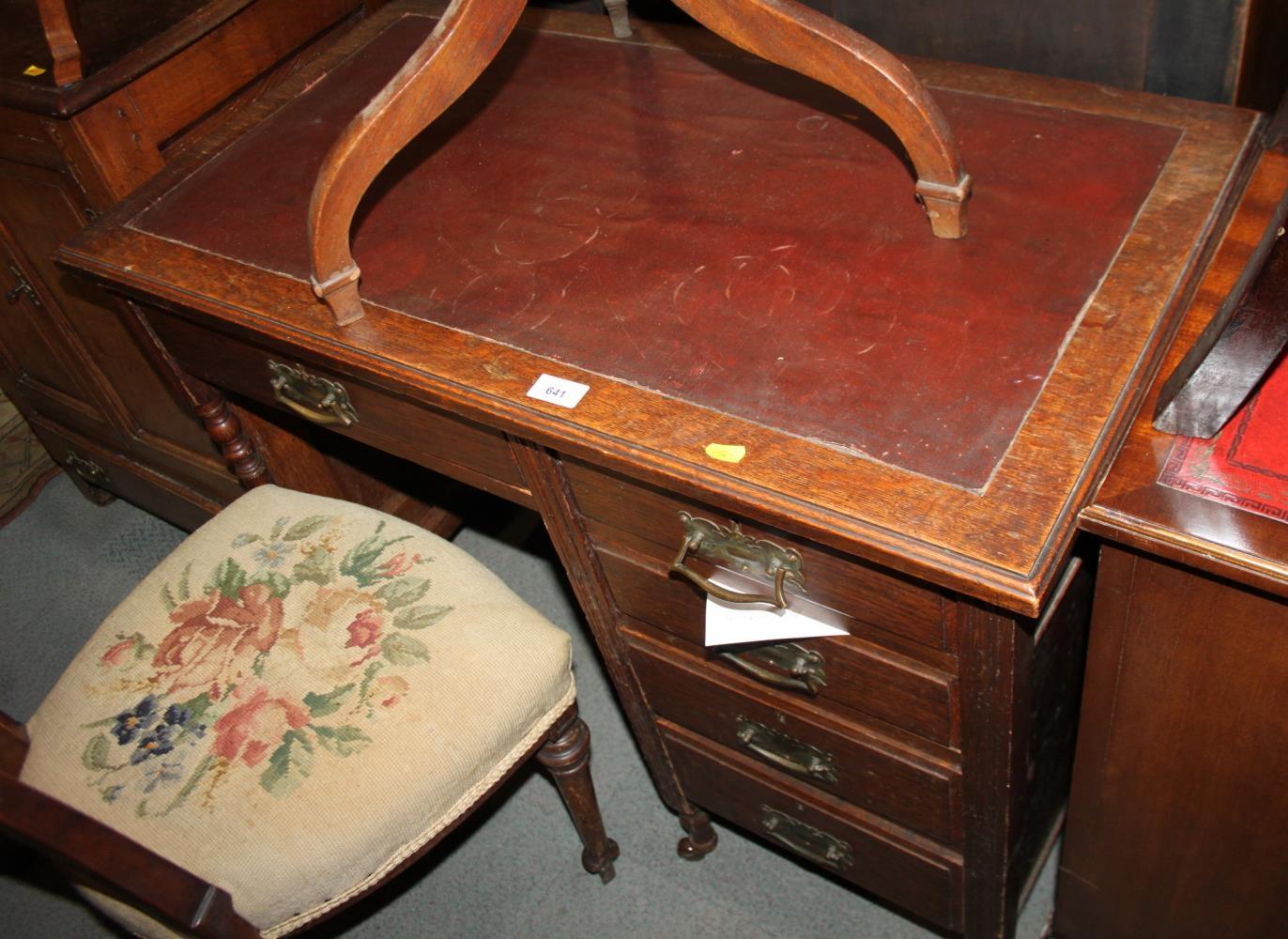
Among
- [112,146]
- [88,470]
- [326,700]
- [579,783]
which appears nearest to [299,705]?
[326,700]

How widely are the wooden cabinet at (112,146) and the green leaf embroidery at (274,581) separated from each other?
1.74 feet

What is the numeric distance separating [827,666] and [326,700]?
0.54 meters

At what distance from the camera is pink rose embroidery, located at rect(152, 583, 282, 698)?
4.38 feet

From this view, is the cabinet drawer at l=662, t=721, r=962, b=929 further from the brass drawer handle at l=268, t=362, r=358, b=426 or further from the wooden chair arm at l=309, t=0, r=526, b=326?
the wooden chair arm at l=309, t=0, r=526, b=326

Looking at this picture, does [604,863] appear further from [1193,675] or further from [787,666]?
[1193,675]

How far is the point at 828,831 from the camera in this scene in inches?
54.7

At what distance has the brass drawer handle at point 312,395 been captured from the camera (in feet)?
4.18

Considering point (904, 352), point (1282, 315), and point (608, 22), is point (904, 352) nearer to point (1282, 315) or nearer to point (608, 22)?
point (1282, 315)

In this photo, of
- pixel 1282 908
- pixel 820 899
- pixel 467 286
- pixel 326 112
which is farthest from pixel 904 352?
pixel 820 899

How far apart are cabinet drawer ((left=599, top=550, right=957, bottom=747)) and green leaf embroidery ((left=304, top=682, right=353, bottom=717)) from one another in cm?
31

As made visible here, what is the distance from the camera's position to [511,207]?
1232 mm

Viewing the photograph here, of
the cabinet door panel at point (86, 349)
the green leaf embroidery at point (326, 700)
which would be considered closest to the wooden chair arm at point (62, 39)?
the cabinet door panel at point (86, 349)

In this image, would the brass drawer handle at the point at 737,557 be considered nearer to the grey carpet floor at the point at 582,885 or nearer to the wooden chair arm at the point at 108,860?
the wooden chair arm at the point at 108,860

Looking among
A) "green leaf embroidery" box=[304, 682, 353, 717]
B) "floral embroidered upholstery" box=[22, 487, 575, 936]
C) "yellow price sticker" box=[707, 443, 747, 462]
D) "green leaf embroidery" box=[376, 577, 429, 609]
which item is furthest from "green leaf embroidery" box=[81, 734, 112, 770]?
"yellow price sticker" box=[707, 443, 747, 462]
